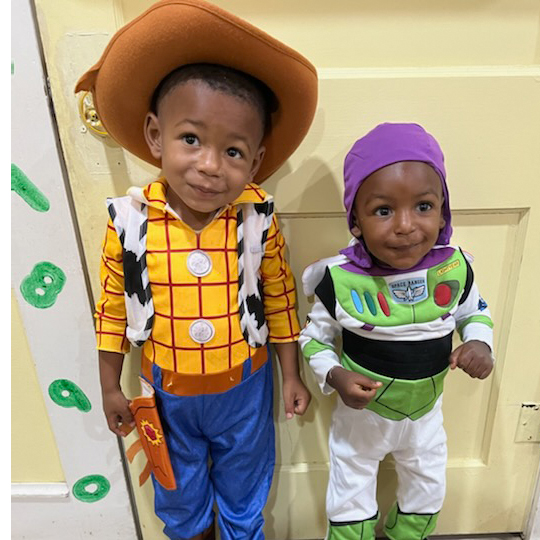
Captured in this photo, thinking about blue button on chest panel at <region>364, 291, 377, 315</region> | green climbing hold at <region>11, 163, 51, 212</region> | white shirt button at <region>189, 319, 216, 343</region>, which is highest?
green climbing hold at <region>11, 163, 51, 212</region>

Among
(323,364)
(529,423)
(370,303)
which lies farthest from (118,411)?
(529,423)

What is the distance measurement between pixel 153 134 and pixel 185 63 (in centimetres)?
12

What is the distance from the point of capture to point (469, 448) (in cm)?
113

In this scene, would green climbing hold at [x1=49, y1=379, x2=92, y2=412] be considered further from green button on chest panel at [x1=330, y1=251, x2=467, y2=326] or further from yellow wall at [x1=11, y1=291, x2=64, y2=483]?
green button on chest panel at [x1=330, y1=251, x2=467, y2=326]

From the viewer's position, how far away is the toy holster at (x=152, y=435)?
86 cm

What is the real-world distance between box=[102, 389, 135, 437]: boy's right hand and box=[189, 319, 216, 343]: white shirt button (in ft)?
0.69

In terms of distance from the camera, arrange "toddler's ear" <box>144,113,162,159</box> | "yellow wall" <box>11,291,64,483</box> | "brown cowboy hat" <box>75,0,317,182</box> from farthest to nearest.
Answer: "yellow wall" <box>11,291,64,483</box>, "toddler's ear" <box>144,113,162,159</box>, "brown cowboy hat" <box>75,0,317,182</box>

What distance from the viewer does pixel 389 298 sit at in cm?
82

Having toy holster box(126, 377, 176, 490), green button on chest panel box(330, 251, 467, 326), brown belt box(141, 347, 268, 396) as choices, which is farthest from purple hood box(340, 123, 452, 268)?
toy holster box(126, 377, 176, 490)

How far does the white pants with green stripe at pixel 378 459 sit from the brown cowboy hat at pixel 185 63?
1.73ft

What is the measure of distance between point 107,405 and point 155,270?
0.30 meters

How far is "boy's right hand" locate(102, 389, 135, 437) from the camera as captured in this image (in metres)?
0.89

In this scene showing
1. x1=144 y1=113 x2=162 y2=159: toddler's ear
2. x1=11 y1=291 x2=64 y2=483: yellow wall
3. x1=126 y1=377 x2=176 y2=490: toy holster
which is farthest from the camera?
x1=11 y1=291 x2=64 y2=483: yellow wall

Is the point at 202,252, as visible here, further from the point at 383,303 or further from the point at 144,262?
the point at 383,303
